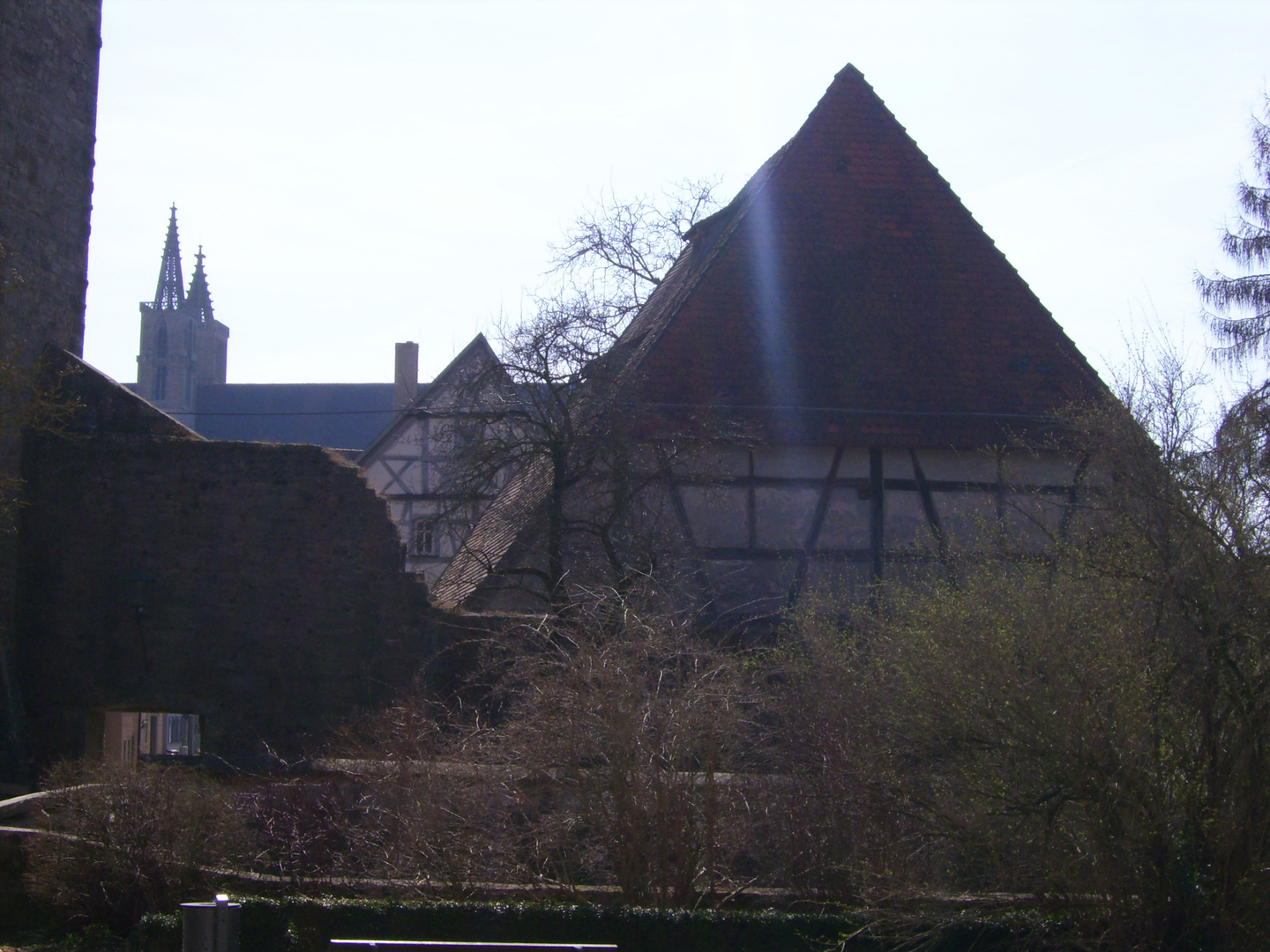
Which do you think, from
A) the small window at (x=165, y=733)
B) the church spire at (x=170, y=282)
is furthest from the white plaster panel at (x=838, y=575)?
the church spire at (x=170, y=282)

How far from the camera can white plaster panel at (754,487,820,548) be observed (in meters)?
12.9

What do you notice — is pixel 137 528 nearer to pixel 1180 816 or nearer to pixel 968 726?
pixel 968 726

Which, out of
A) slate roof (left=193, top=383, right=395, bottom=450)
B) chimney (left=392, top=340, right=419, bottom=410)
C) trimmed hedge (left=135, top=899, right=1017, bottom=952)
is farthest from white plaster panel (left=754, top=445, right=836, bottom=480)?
slate roof (left=193, top=383, right=395, bottom=450)

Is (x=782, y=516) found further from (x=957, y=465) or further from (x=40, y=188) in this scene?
(x=40, y=188)

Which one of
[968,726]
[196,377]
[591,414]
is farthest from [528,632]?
[196,377]

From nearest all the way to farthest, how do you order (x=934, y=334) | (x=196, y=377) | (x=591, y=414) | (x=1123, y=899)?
(x=1123, y=899) → (x=591, y=414) → (x=934, y=334) → (x=196, y=377)

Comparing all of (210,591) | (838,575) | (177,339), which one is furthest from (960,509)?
(177,339)

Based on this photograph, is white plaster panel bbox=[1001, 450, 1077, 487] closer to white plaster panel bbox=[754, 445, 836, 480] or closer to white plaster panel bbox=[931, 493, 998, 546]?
white plaster panel bbox=[931, 493, 998, 546]

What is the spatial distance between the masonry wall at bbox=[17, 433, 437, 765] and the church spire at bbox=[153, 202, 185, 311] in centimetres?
5424

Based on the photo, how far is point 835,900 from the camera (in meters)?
7.49

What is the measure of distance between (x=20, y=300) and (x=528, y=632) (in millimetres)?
6781

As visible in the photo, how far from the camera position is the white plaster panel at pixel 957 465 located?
13.4m

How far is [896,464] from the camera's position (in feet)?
44.0

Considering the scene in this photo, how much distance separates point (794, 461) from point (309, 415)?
3564 cm
